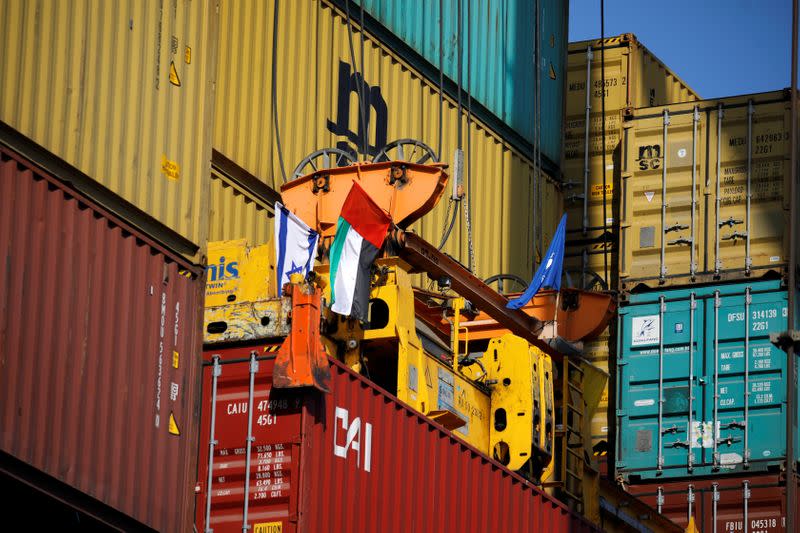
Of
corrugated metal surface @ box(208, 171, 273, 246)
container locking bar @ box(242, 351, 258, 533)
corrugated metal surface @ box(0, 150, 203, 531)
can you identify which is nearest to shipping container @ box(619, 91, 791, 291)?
corrugated metal surface @ box(208, 171, 273, 246)

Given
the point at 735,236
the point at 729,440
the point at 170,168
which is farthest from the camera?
the point at 735,236

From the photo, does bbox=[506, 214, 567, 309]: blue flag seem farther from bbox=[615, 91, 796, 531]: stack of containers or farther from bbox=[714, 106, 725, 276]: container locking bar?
bbox=[714, 106, 725, 276]: container locking bar

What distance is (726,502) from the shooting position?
21.9 meters

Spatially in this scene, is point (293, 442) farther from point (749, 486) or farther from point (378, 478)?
point (749, 486)

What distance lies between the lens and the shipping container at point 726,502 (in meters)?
21.6

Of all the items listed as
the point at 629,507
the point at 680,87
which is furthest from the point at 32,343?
the point at 680,87

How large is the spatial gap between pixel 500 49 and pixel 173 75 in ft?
40.4

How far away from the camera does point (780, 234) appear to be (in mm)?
23125

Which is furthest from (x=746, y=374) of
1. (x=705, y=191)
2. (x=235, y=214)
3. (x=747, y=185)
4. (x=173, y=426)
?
(x=173, y=426)

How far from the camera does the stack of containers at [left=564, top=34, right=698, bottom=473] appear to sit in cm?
2584

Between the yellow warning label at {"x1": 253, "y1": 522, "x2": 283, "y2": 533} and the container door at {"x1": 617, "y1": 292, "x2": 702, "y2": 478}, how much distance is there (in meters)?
10.8

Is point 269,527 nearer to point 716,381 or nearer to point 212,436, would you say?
point 212,436

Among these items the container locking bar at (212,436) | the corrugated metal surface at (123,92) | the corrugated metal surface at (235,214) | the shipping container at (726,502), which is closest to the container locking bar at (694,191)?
the shipping container at (726,502)

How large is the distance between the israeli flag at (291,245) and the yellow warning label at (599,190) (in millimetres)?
12203
